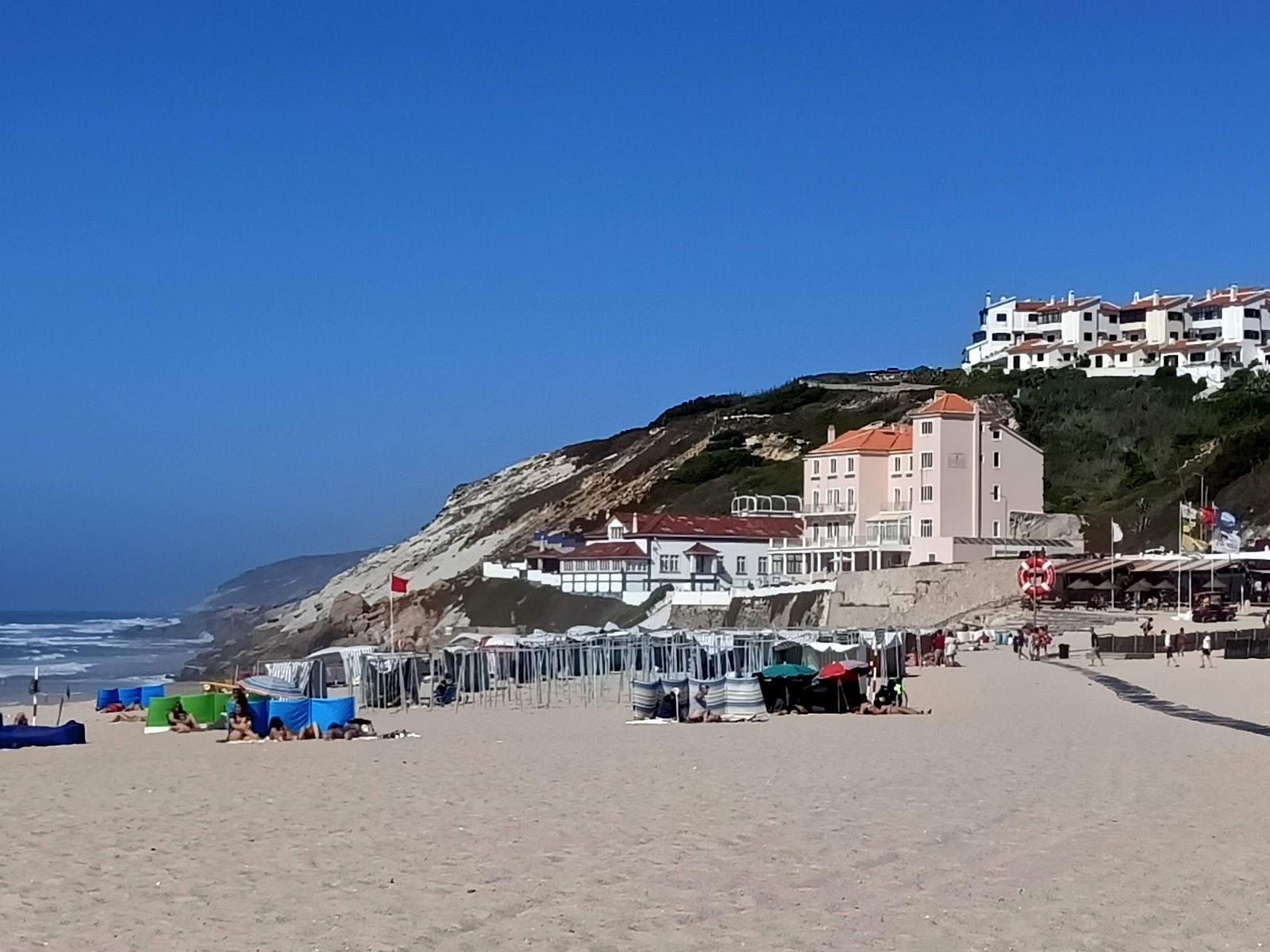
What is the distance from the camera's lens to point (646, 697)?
22.7 meters

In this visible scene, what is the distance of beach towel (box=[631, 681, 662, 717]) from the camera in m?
22.6

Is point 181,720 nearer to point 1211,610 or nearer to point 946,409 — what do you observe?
point 1211,610

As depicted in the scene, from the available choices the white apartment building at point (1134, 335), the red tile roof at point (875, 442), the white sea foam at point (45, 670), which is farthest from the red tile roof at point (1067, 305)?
the white sea foam at point (45, 670)

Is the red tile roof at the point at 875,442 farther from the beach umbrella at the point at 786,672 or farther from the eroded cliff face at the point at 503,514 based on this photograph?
the beach umbrella at the point at 786,672

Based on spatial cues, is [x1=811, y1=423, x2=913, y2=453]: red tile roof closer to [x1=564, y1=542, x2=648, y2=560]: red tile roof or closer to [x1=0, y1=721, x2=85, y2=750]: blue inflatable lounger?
[x1=564, y1=542, x2=648, y2=560]: red tile roof

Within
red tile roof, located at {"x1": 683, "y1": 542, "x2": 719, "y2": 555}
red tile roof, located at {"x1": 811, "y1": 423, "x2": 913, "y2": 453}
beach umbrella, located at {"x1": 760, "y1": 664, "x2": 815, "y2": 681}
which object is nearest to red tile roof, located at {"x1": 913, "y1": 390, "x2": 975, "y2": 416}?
red tile roof, located at {"x1": 811, "y1": 423, "x2": 913, "y2": 453}

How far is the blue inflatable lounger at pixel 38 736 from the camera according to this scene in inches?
767

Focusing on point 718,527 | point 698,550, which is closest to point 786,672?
point 698,550

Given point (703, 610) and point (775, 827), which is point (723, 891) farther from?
point (703, 610)

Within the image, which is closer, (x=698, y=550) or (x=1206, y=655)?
(x=1206, y=655)

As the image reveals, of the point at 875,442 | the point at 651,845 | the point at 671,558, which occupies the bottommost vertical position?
the point at 651,845

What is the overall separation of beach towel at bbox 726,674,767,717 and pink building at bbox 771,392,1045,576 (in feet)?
134

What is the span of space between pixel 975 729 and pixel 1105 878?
34.9ft

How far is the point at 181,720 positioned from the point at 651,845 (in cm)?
1370
